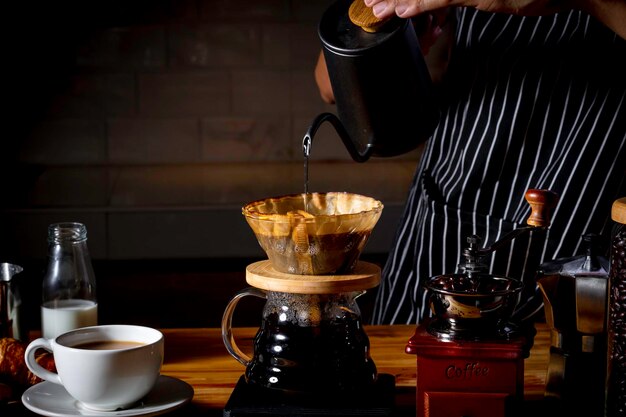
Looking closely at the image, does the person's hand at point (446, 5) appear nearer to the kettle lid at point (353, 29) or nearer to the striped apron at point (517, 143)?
the kettle lid at point (353, 29)

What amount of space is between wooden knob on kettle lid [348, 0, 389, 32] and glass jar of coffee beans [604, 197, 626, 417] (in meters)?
0.46

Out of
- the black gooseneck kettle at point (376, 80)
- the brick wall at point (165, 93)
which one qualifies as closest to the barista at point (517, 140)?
the black gooseneck kettle at point (376, 80)

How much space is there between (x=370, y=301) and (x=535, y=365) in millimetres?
1291

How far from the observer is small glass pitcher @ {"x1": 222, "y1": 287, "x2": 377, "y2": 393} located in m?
0.94

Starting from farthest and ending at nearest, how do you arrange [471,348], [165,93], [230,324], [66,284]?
[165,93] < [66,284] < [230,324] < [471,348]

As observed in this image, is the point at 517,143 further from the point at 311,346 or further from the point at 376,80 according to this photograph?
the point at 311,346

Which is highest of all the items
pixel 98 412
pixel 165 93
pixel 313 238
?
pixel 165 93

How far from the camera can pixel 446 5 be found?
121cm

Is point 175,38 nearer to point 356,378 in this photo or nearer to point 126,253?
point 126,253

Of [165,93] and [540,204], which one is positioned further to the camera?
[165,93]

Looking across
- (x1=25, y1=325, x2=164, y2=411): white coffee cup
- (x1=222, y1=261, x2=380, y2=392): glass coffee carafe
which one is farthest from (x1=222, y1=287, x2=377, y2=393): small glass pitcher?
(x1=25, y1=325, x2=164, y2=411): white coffee cup

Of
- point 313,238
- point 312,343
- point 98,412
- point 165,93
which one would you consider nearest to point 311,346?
point 312,343

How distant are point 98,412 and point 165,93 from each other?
198cm

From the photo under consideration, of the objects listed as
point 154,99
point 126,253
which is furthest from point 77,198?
point 154,99
